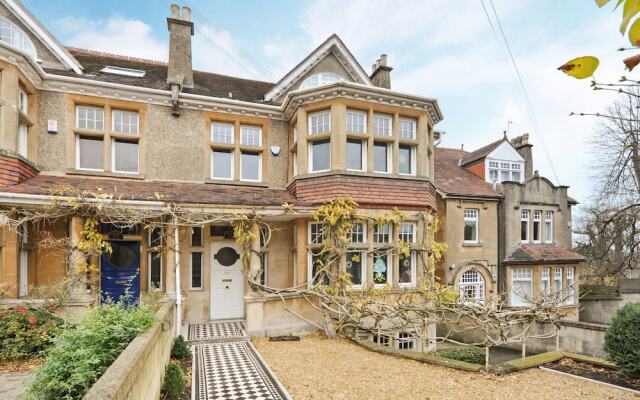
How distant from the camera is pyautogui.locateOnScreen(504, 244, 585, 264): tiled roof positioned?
54.0ft

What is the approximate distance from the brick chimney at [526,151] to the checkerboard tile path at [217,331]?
16967 mm

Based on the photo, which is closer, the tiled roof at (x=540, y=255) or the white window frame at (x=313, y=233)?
the white window frame at (x=313, y=233)

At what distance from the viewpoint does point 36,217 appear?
833cm

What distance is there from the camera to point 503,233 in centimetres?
1697

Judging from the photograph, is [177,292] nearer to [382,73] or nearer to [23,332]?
[23,332]

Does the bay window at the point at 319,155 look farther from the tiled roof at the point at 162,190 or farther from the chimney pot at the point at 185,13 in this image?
the chimney pot at the point at 185,13

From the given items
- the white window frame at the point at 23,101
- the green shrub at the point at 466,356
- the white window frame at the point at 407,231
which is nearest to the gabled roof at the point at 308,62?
the white window frame at the point at 407,231

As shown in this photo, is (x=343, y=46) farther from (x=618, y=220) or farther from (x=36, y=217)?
(x=618, y=220)

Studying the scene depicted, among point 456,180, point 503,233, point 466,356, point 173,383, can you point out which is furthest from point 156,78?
point 503,233

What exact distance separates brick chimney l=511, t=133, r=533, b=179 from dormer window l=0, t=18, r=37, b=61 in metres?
21.8

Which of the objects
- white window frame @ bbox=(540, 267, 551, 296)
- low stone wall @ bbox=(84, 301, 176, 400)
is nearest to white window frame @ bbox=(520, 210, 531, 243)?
white window frame @ bbox=(540, 267, 551, 296)

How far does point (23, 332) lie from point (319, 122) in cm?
883

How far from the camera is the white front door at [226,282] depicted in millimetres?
11250

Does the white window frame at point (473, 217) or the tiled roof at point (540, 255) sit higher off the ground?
the white window frame at point (473, 217)
